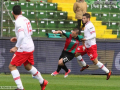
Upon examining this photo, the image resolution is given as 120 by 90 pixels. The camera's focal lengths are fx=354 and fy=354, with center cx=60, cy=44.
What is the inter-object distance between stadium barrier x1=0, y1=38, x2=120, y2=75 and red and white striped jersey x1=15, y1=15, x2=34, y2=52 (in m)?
6.01

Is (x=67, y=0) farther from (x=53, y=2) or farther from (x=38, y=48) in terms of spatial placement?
(x=38, y=48)

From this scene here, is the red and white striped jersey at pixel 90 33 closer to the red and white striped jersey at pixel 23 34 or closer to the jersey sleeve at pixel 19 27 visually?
the red and white striped jersey at pixel 23 34

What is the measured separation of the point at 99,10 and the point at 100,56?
6.62 m

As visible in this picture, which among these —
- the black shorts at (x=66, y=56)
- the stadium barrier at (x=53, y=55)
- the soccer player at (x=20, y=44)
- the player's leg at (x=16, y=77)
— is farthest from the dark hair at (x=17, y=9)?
the stadium barrier at (x=53, y=55)

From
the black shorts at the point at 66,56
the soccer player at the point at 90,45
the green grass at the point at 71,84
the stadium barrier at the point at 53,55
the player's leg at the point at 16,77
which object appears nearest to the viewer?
the player's leg at the point at 16,77

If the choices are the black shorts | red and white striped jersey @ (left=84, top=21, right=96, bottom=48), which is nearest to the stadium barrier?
the black shorts

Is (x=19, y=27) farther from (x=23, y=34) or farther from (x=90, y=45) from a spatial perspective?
(x=90, y=45)

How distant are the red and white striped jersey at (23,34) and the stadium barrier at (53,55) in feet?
19.7

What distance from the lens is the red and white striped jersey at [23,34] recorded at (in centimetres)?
756

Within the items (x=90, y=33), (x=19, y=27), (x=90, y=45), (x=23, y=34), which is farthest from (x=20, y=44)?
(x=90, y=45)

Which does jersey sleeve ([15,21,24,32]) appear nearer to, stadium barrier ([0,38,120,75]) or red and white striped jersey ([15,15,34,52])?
red and white striped jersey ([15,15,34,52])

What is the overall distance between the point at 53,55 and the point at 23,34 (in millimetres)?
6572

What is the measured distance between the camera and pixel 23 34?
757cm

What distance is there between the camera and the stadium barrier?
45.4 ft
